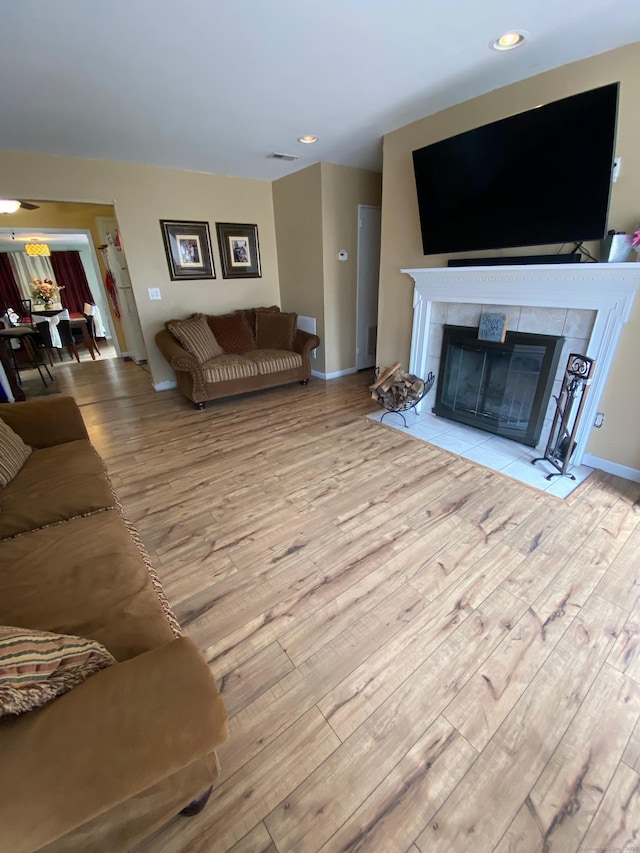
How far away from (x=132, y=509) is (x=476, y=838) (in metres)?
2.13

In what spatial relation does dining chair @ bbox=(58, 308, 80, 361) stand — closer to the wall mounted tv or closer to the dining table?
the dining table

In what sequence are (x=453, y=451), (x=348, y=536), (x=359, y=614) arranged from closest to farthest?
(x=359, y=614) → (x=348, y=536) → (x=453, y=451)

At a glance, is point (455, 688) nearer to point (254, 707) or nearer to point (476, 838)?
point (476, 838)

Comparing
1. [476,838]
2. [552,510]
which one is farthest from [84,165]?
[476,838]

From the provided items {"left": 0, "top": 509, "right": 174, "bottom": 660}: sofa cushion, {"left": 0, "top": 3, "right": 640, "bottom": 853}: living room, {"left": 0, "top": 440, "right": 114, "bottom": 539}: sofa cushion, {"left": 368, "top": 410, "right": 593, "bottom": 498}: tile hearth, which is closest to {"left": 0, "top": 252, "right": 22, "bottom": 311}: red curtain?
{"left": 0, "top": 3, "right": 640, "bottom": 853}: living room

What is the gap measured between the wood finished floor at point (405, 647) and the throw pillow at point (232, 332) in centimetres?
195

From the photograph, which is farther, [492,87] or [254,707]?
[492,87]

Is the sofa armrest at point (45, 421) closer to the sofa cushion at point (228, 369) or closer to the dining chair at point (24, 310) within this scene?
the sofa cushion at point (228, 369)

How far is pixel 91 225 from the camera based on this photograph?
5.83 m

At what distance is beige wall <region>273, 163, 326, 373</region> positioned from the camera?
405cm

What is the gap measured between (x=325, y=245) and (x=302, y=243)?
0.43 m

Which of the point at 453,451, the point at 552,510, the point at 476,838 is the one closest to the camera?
the point at 476,838

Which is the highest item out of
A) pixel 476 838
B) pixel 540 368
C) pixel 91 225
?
pixel 91 225

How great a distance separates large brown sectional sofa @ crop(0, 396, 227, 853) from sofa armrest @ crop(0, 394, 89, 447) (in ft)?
2.81
